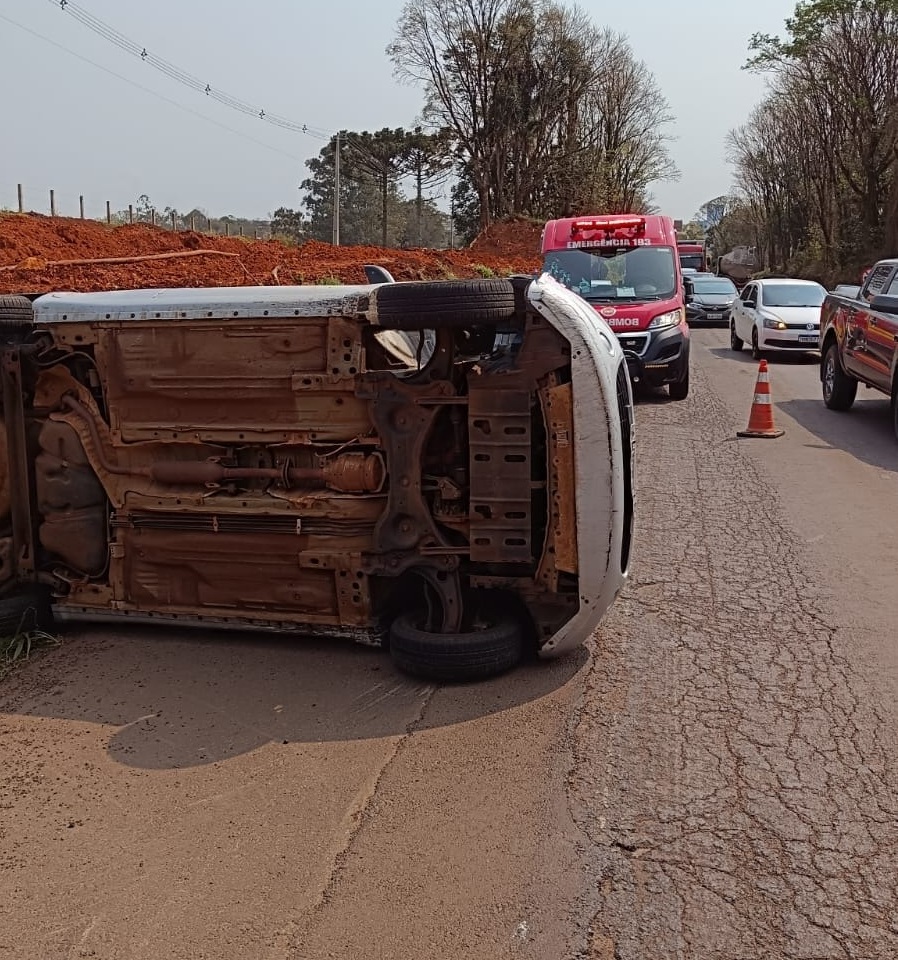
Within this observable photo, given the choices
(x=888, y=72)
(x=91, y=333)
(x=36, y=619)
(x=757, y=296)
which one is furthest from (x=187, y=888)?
(x=888, y=72)

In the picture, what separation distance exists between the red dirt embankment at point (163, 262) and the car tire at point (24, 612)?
11.8 m

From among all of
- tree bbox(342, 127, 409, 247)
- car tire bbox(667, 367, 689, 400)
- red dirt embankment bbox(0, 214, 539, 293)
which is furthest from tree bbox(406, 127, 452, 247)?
car tire bbox(667, 367, 689, 400)

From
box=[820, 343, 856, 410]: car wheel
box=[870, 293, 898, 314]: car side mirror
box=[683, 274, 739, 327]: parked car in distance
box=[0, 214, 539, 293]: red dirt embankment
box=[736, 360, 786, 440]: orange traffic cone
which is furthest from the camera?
box=[683, 274, 739, 327]: parked car in distance

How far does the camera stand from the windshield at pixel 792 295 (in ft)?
60.3

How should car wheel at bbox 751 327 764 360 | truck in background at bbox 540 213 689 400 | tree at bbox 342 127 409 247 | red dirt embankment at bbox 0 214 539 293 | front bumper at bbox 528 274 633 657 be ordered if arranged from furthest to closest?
tree at bbox 342 127 409 247, car wheel at bbox 751 327 764 360, red dirt embankment at bbox 0 214 539 293, truck in background at bbox 540 213 689 400, front bumper at bbox 528 274 633 657

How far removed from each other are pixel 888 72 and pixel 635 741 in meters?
44.3

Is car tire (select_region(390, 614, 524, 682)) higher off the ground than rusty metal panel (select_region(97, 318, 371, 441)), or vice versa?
rusty metal panel (select_region(97, 318, 371, 441))

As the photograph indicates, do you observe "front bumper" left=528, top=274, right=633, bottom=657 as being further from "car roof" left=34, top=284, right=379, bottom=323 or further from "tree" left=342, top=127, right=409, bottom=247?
"tree" left=342, top=127, right=409, bottom=247

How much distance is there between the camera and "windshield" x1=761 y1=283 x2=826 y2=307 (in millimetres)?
18391

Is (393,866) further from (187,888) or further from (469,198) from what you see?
(469,198)

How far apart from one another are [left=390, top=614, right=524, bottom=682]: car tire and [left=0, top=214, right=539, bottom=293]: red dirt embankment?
12830 millimetres

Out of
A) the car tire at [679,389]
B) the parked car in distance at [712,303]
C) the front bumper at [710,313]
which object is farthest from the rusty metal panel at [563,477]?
the front bumper at [710,313]

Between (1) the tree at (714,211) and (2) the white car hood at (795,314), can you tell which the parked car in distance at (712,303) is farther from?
(1) the tree at (714,211)

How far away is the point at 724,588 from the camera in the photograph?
18.7 feet
